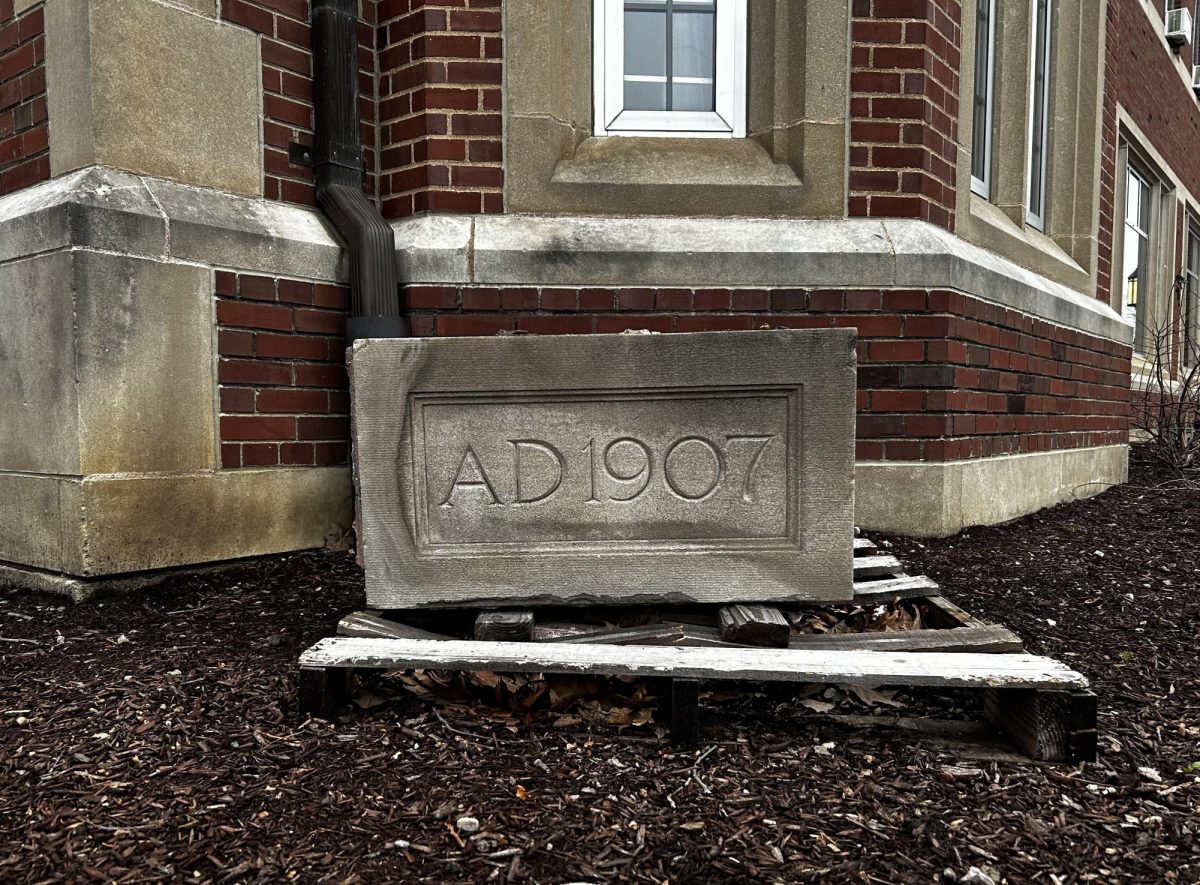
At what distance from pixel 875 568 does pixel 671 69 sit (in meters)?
2.65

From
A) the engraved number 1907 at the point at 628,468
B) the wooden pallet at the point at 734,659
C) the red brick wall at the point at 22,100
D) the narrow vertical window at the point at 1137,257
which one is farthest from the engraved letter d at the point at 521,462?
the narrow vertical window at the point at 1137,257

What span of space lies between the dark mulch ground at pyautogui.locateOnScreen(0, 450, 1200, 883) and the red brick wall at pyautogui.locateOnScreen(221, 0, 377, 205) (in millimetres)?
1944

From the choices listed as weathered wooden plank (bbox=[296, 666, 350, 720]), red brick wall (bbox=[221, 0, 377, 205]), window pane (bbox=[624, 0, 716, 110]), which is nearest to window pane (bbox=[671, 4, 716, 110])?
window pane (bbox=[624, 0, 716, 110])

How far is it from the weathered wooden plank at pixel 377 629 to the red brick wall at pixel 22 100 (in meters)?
2.20

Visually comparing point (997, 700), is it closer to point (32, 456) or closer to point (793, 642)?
point (793, 642)

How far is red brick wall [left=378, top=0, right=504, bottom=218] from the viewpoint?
12.1 ft

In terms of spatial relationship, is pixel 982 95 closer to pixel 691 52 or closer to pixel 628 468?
pixel 691 52

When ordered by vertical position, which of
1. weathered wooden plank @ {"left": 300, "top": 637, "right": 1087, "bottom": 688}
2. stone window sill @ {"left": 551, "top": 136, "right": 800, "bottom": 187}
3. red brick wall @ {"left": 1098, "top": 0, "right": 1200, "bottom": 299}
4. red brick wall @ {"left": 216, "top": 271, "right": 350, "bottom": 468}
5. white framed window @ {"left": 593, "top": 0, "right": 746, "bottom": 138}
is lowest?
weathered wooden plank @ {"left": 300, "top": 637, "right": 1087, "bottom": 688}

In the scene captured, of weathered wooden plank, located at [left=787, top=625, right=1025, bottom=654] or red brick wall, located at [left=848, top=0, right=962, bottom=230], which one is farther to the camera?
red brick wall, located at [left=848, top=0, right=962, bottom=230]

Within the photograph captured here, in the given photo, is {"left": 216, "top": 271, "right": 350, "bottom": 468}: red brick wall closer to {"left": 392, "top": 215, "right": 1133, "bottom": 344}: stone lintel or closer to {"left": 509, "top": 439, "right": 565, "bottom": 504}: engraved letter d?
{"left": 392, "top": 215, "right": 1133, "bottom": 344}: stone lintel

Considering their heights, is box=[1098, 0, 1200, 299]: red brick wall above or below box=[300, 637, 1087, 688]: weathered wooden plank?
above

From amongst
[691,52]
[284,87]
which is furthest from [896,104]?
[284,87]

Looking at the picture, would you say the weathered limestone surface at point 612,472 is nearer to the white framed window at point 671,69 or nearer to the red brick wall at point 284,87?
the red brick wall at point 284,87

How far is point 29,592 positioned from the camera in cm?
312
